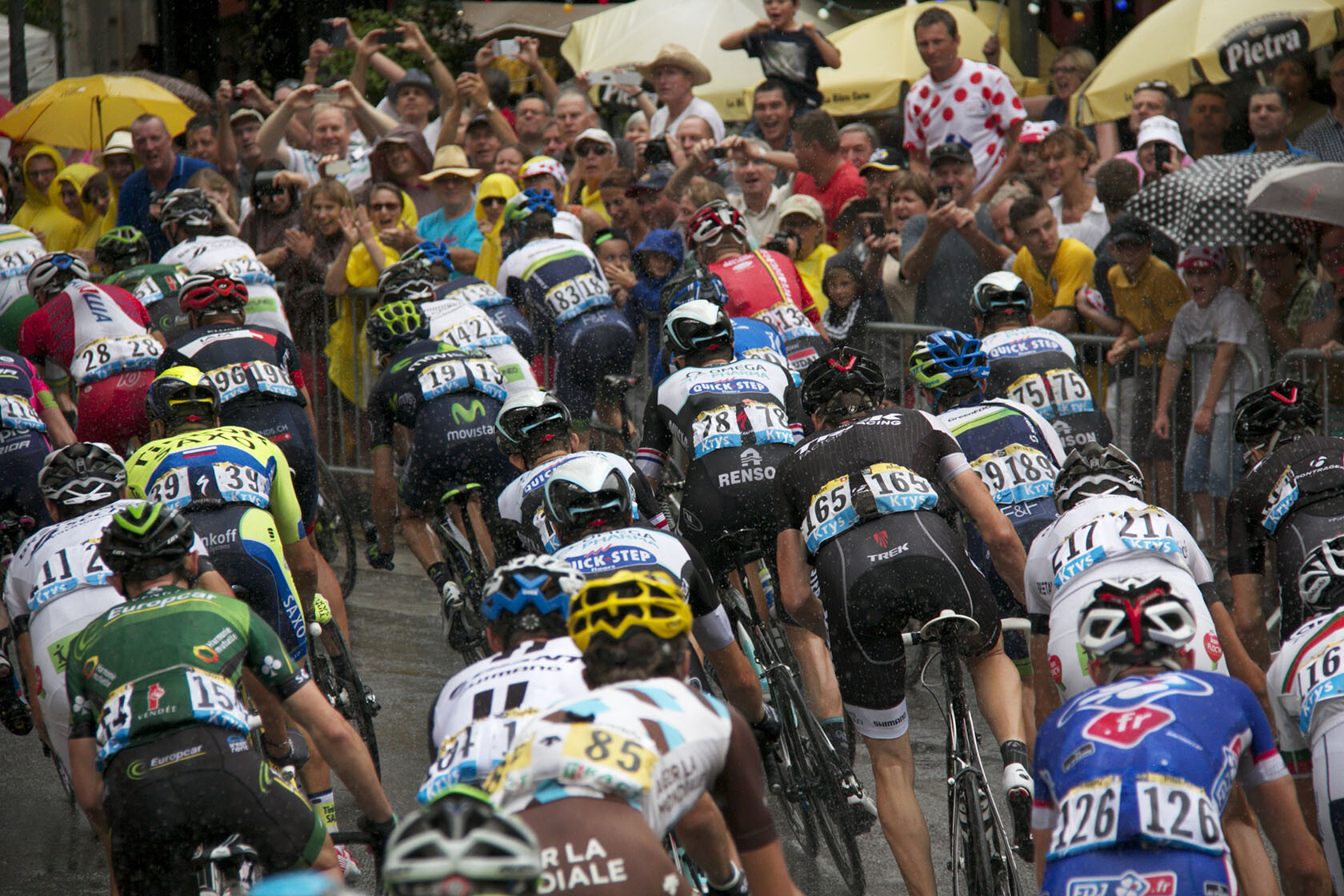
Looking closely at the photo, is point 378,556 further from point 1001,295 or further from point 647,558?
point 647,558

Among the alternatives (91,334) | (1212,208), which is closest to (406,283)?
(91,334)

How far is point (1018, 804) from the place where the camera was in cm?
580

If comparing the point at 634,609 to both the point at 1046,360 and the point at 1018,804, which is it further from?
the point at 1046,360

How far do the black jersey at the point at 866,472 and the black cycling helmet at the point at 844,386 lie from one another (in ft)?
0.37

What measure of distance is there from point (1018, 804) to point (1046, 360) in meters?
2.84

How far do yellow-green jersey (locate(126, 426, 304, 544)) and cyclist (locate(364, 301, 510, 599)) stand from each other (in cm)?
162

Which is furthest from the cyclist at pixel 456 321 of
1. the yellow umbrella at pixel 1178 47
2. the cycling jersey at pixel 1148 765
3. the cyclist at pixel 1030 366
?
the cycling jersey at pixel 1148 765

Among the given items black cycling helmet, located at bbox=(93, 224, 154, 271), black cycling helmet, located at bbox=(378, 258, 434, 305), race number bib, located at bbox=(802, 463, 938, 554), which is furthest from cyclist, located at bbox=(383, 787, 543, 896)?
black cycling helmet, located at bbox=(93, 224, 154, 271)

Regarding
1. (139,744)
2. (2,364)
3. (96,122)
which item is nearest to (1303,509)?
(139,744)

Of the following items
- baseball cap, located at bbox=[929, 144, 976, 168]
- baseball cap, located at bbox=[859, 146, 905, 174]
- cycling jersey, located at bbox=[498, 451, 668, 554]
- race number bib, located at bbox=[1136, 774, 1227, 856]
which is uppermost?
baseball cap, located at bbox=[929, 144, 976, 168]

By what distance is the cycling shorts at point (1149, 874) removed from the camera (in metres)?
3.88

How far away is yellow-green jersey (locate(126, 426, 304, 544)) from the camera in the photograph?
22.1ft

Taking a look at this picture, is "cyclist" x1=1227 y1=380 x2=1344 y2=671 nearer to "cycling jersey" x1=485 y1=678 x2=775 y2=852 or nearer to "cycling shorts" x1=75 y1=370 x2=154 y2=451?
"cycling jersey" x1=485 y1=678 x2=775 y2=852

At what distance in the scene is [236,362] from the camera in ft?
27.8
